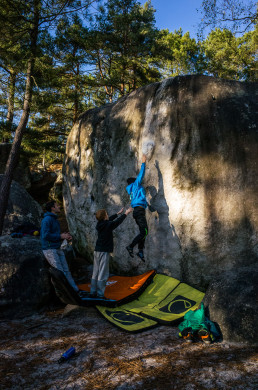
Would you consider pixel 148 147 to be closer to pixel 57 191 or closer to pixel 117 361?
pixel 117 361

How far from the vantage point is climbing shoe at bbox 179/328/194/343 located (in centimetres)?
413

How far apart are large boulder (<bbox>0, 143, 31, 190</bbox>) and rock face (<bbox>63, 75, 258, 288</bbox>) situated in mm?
10071

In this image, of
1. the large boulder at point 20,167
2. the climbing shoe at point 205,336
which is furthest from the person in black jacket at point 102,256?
the large boulder at point 20,167

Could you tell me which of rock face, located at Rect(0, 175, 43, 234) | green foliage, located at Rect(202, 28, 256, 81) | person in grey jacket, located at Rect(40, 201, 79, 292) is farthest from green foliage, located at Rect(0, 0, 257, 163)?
person in grey jacket, located at Rect(40, 201, 79, 292)

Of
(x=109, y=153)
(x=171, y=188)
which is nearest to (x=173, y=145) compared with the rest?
(x=171, y=188)

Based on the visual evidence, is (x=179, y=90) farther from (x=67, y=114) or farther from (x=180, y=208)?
(x=67, y=114)

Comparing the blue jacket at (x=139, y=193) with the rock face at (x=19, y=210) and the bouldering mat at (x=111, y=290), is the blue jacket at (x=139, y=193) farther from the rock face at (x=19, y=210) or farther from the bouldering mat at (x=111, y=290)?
the rock face at (x=19, y=210)

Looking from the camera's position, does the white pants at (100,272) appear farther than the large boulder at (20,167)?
No

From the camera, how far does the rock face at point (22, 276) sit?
5.91 m

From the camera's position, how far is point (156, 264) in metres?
7.20

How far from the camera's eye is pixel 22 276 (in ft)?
19.9

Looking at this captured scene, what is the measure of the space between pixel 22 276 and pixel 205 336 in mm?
4083

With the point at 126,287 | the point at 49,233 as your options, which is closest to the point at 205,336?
the point at 126,287

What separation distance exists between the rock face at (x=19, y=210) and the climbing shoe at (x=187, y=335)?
9056mm
